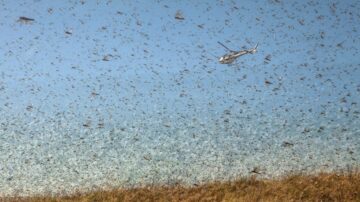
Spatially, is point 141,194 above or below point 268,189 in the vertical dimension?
below

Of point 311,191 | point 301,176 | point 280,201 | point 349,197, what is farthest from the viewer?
point 301,176

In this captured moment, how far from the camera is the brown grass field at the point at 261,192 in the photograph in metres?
16.3

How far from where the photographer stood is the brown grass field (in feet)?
53.5

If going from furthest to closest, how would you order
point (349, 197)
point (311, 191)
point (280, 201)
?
point (311, 191) → point (349, 197) → point (280, 201)


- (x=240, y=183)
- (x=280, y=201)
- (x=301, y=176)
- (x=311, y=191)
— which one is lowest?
(x=240, y=183)

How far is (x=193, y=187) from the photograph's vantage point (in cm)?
1925

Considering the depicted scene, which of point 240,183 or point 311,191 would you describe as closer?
point 311,191

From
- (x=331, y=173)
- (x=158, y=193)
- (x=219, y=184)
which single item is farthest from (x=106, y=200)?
(x=331, y=173)

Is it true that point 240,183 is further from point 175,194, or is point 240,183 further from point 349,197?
point 349,197

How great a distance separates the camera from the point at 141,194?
1892 centimetres

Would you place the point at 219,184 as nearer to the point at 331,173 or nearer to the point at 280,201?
the point at 331,173

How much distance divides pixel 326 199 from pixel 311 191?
869mm

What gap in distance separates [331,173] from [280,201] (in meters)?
5.24

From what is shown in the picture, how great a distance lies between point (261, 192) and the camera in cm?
1717
